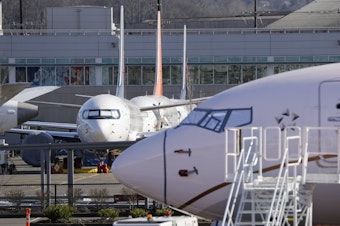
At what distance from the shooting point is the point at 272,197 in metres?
18.2

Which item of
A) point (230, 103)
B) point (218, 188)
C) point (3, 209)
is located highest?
point (230, 103)

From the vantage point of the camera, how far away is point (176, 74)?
9056 centimetres

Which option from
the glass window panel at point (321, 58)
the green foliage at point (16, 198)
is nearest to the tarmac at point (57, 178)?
the green foliage at point (16, 198)

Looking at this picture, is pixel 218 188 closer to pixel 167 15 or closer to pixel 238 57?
pixel 238 57

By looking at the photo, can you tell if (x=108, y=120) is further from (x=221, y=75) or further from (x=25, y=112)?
(x=221, y=75)

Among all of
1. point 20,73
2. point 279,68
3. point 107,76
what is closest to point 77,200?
point 107,76

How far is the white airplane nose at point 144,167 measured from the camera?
19.9 metres

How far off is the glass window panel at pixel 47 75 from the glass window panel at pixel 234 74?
44.6ft

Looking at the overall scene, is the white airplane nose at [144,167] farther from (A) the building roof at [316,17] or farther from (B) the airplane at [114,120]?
(A) the building roof at [316,17]

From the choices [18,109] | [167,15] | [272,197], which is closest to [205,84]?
[18,109]

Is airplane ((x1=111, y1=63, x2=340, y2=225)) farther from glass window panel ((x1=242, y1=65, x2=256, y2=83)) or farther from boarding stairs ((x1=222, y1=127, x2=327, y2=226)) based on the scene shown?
glass window panel ((x1=242, y1=65, x2=256, y2=83))

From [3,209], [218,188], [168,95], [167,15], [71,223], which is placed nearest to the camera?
[218,188]

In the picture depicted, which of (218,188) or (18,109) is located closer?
(218,188)

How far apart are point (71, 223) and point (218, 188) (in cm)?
1144
